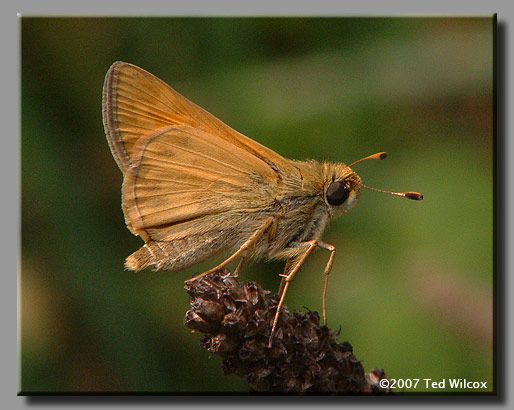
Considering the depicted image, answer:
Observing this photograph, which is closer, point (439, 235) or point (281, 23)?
point (281, 23)

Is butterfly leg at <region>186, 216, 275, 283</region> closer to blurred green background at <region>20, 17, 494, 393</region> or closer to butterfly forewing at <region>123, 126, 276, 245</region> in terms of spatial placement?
butterfly forewing at <region>123, 126, 276, 245</region>

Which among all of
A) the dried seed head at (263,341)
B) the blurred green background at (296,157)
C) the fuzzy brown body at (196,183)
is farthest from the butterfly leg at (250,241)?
the blurred green background at (296,157)

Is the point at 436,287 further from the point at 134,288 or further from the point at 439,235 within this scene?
the point at 134,288

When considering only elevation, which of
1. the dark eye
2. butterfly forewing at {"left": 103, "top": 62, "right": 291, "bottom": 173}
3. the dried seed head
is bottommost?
the dried seed head

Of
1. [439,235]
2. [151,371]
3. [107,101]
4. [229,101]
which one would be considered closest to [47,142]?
[107,101]

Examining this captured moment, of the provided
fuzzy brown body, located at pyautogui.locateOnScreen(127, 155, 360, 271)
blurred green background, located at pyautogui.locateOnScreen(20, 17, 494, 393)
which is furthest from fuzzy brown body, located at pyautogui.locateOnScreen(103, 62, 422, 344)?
blurred green background, located at pyautogui.locateOnScreen(20, 17, 494, 393)

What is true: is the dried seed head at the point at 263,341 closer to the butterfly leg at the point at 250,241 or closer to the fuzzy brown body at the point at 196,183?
the butterfly leg at the point at 250,241

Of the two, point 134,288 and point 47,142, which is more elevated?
point 47,142
